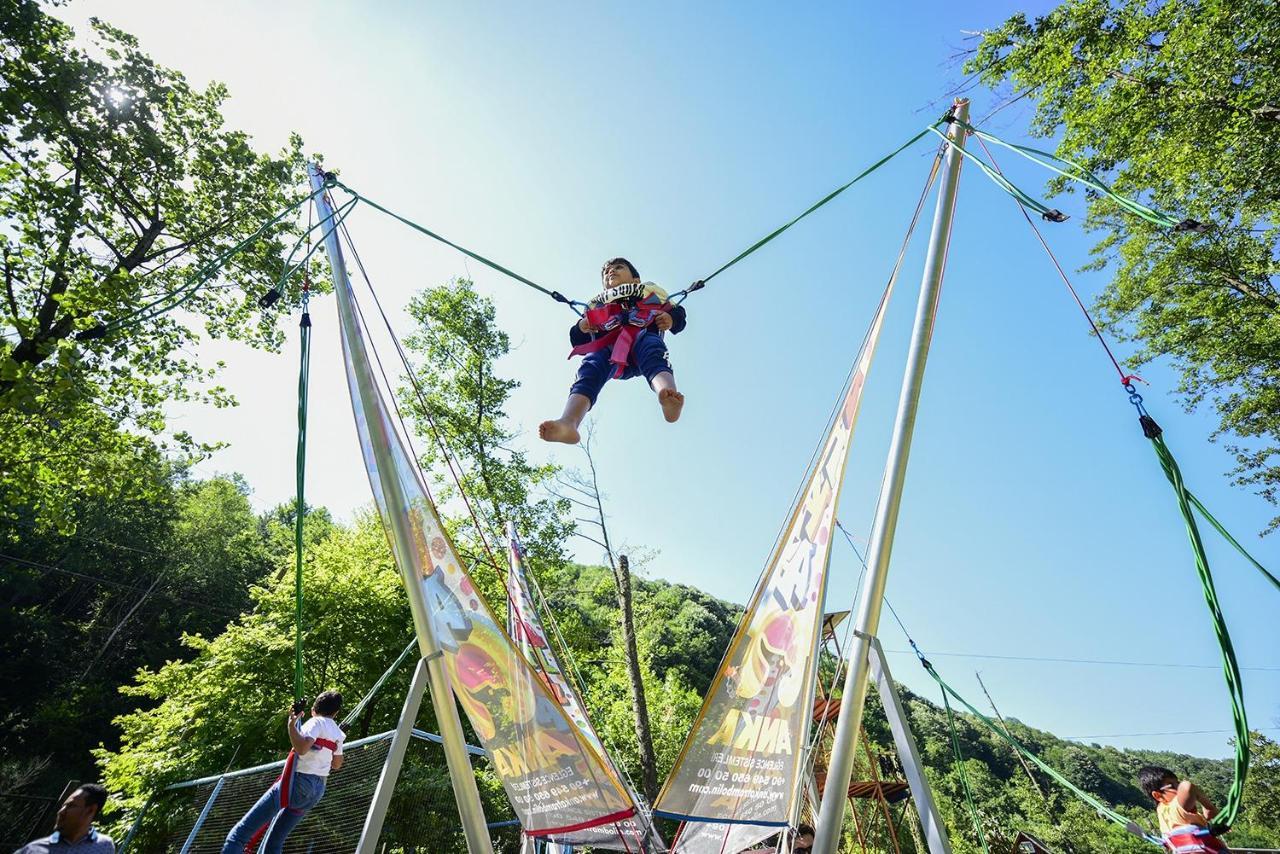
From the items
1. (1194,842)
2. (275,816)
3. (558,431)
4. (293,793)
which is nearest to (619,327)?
(558,431)

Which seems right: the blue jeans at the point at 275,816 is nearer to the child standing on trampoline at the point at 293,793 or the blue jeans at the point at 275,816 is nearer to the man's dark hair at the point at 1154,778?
the child standing on trampoline at the point at 293,793

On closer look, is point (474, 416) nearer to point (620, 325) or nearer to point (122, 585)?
point (620, 325)

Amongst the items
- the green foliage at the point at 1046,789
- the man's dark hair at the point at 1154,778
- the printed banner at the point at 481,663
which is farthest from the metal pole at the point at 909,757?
the green foliage at the point at 1046,789

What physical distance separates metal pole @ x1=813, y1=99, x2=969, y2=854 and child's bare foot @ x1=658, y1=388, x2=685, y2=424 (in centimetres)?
124

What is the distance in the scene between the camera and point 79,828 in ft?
10.0

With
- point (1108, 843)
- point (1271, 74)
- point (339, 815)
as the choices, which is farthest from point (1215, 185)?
point (1108, 843)

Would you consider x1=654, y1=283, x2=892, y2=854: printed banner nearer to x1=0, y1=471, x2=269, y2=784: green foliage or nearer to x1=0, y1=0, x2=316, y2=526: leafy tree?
x1=0, y1=0, x2=316, y2=526: leafy tree

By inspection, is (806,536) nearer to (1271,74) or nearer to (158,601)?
(1271,74)

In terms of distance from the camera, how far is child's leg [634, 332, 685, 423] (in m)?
3.45

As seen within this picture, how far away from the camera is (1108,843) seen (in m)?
28.8

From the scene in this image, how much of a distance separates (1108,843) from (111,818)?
38306 mm

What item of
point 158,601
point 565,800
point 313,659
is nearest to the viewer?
point 565,800

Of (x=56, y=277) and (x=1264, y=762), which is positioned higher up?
(x=56, y=277)

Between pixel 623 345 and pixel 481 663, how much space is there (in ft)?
6.79
